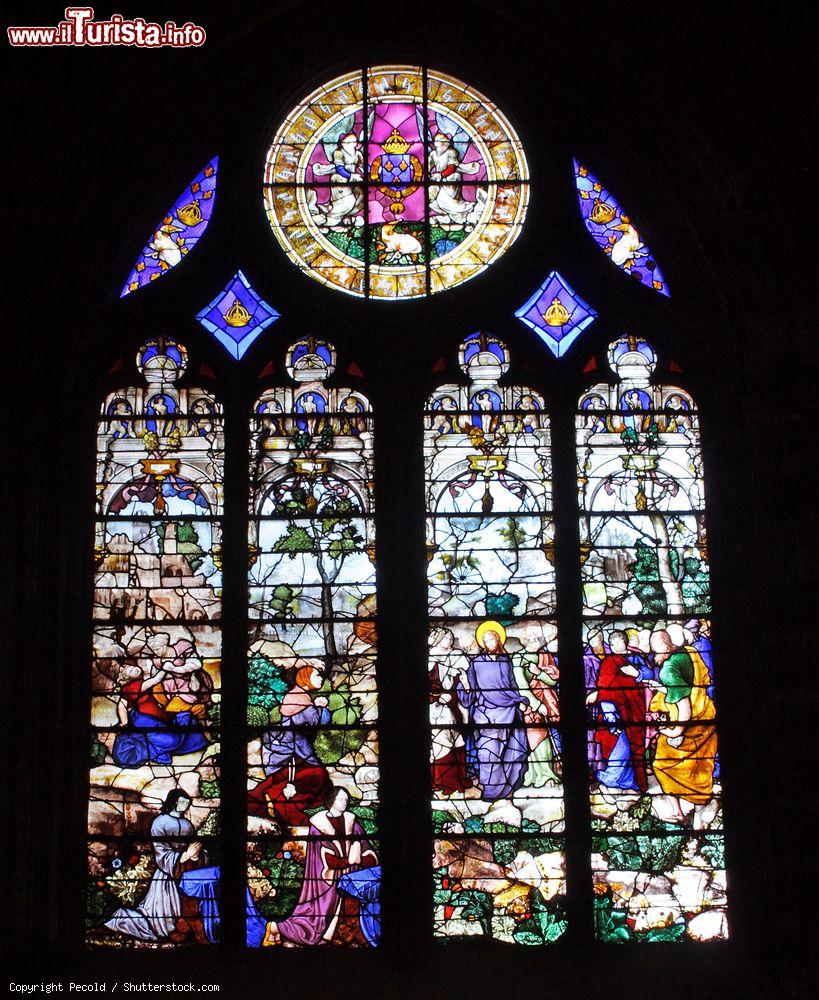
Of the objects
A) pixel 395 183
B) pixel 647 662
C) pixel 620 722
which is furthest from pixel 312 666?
pixel 395 183

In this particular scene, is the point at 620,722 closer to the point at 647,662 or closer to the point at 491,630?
the point at 647,662

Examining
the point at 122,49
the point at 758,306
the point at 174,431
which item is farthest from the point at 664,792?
the point at 122,49

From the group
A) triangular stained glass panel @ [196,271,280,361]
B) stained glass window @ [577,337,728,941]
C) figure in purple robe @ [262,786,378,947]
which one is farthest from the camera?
triangular stained glass panel @ [196,271,280,361]

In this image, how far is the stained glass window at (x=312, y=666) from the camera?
7.54m

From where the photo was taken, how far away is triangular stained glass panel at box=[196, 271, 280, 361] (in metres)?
8.30

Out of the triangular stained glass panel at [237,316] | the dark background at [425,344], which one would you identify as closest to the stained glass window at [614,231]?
the dark background at [425,344]

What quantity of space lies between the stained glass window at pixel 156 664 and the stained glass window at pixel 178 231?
44cm

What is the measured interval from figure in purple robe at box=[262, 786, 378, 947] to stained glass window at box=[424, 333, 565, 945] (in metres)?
0.39

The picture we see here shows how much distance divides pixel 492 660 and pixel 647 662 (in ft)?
2.51

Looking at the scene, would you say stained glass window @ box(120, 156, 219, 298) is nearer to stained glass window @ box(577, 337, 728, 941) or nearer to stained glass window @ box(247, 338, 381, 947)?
stained glass window @ box(247, 338, 381, 947)

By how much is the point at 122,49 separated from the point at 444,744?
12.7ft

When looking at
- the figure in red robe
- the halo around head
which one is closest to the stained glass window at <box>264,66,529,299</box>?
the halo around head

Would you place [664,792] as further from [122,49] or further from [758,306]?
[122,49]

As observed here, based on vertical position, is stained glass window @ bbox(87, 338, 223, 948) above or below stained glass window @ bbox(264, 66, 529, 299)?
below
